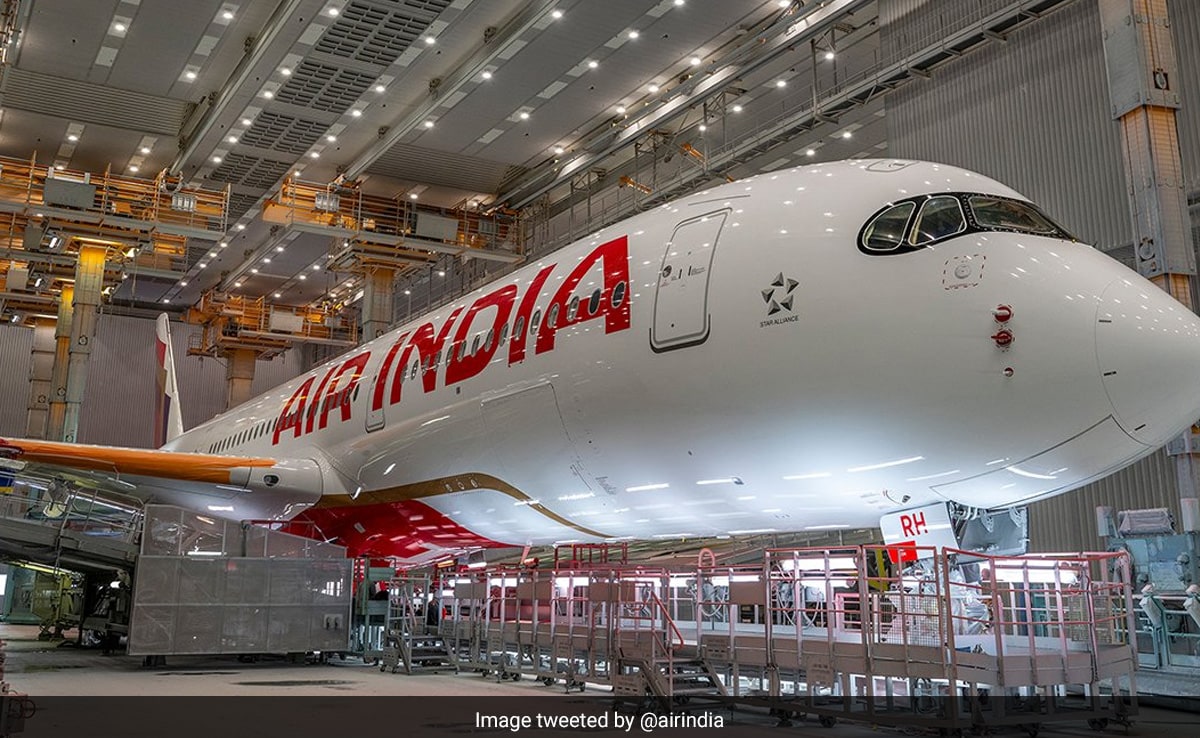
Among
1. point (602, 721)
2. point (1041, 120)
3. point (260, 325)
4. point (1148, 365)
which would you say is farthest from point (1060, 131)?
point (260, 325)

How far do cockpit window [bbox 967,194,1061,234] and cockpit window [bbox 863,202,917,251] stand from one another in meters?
0.42

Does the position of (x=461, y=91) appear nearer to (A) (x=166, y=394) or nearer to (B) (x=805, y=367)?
(A) (x=166, y=394)

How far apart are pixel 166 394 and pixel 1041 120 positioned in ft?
73.6

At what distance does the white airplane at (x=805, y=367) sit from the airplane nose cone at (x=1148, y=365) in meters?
0.01

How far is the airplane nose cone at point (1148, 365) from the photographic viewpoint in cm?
573

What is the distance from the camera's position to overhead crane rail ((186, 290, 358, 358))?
38031mm

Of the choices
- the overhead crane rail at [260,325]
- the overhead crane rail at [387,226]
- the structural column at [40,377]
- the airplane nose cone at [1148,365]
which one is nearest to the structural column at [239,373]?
the overhead crane rail at [260,325]

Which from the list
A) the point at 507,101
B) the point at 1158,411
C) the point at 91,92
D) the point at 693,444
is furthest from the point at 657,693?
the point at 91,92

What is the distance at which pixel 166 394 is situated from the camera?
1072 inches

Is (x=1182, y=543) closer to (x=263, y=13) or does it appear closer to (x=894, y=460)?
(x=894, y=460)

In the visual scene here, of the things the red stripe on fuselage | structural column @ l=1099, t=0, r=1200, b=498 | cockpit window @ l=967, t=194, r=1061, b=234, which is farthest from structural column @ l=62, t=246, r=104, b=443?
cockpit window @ l=967, t=194, r=1061, b=234

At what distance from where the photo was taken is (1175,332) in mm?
5793

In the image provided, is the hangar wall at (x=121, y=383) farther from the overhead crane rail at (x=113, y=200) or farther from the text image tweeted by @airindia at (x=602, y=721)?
the text image tweeted by @airindia at (x=602, y=721)

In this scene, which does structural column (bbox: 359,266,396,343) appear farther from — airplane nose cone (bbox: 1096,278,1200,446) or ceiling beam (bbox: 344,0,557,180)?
airplane nose cone (bbox: 1096,278,1200,446)
